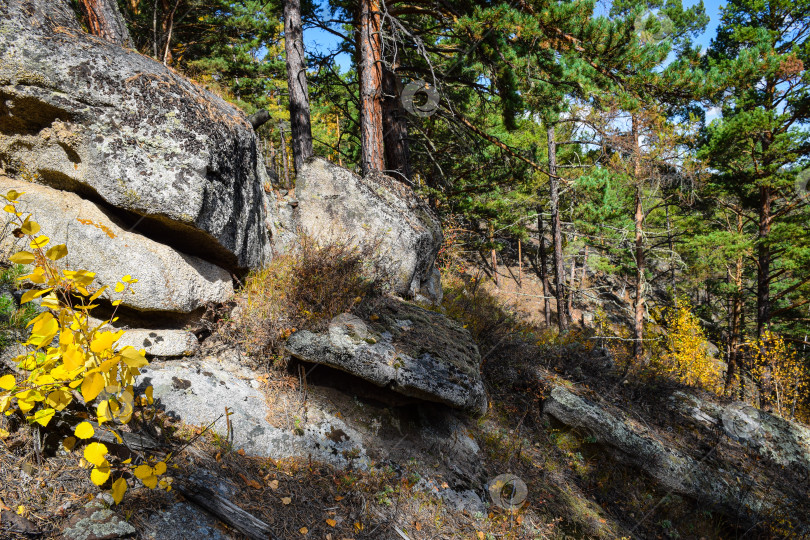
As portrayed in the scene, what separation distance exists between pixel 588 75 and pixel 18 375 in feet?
23.2

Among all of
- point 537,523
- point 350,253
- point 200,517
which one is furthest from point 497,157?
point 200,517

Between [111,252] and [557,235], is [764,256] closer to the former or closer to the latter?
[557,235]

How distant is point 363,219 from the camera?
6117 mm

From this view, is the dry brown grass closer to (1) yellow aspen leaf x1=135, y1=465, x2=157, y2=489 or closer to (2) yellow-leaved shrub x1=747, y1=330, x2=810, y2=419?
(1) yellow aspen leaf x1=135, y1=465, x2=157, y2=489

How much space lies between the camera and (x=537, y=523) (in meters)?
4.18

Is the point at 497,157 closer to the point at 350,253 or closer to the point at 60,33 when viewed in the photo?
the point at 350,253

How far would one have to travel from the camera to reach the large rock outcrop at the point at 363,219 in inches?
235

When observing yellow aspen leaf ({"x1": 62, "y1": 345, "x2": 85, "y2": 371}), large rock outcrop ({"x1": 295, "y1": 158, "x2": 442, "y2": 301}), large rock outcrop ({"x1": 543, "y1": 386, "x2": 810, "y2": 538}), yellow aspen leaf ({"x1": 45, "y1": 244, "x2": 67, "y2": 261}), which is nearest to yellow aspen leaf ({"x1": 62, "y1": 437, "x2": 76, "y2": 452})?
yellow aspen leaf ({"x1": 62, "y1": 345, "x2": 85, "y2": 371})

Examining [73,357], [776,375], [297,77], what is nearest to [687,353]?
[776,375]

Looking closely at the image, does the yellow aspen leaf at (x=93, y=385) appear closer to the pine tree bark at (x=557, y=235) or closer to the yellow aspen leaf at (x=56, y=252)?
the yellow aspen leaf at (x=56, y=252)

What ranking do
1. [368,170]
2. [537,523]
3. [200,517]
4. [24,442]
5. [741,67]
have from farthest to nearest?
1. [741,67]
2. [368,170]
3. [537,523]
4. [200,517]
5. [24,442]

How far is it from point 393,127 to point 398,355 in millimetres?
5329

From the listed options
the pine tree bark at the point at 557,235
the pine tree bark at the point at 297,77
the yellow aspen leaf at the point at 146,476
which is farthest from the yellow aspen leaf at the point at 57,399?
the pine tree bark at the point at 557,235

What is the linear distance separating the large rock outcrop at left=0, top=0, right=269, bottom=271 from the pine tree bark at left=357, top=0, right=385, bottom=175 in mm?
3479
